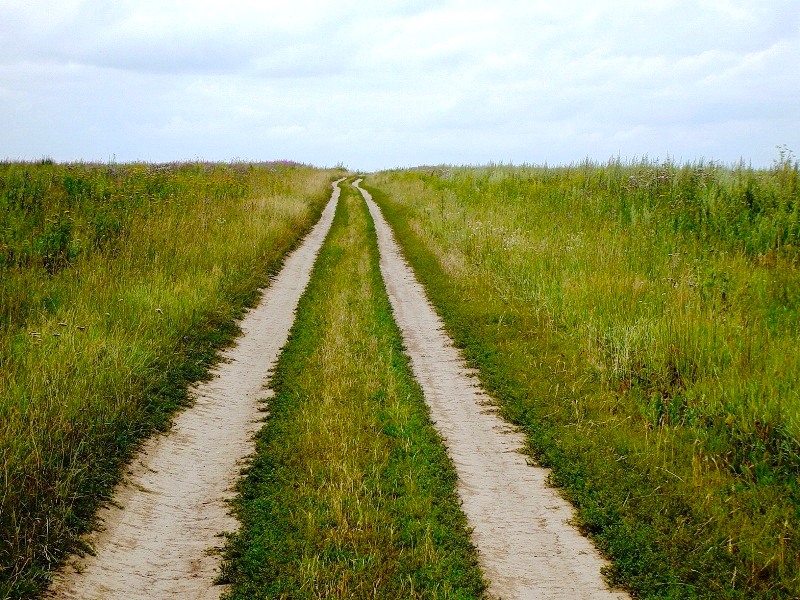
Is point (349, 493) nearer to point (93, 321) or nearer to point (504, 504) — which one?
point (504, 504)

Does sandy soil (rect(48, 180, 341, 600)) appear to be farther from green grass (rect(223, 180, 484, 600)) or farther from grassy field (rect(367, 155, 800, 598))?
grassy field (rect(367, 155, 800, 598))

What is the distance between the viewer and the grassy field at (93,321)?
5152mm

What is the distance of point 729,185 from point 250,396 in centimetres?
1097

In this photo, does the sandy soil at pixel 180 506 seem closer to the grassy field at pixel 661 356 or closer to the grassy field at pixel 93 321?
the grassy field at pixel 93 321

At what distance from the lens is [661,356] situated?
811 centimetres

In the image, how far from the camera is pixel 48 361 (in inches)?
284

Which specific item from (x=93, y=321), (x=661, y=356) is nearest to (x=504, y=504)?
(x=661, y=356)

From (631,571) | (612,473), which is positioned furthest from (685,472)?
(631,571)

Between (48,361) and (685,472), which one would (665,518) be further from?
(48,361)

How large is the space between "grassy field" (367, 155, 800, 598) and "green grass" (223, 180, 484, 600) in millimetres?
1240

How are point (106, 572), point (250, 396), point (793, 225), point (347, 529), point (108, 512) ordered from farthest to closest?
point (793, 225) → point (250, 396) → point (108, 512) → point (347, 529) → point (106, 572)

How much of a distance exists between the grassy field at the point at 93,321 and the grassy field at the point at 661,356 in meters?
4.23

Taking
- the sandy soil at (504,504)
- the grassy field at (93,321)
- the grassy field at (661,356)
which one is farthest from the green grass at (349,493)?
the grassy field at (93,321)

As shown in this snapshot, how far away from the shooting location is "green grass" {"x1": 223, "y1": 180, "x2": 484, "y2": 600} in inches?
177
